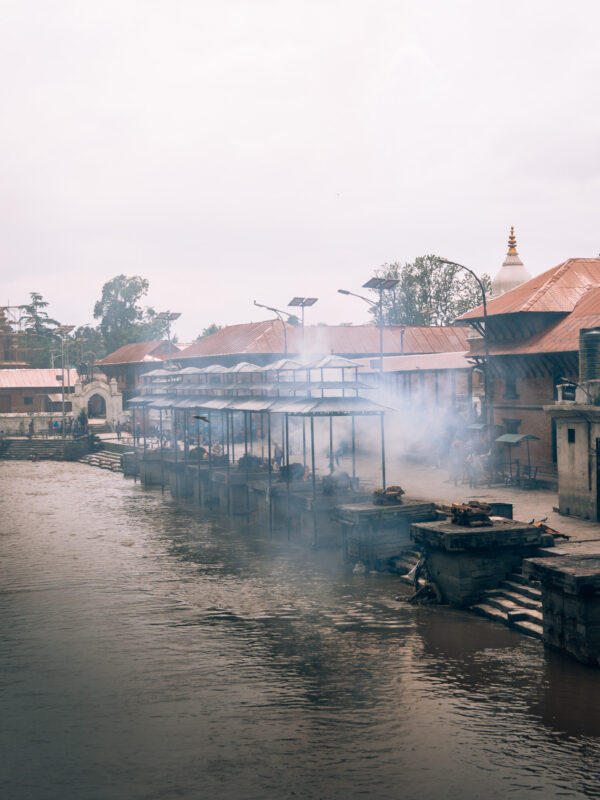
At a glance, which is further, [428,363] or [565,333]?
[428,363]

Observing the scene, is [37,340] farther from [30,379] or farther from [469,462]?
[469,462]

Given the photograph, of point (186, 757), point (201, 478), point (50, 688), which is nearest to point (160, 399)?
point (201, 478)

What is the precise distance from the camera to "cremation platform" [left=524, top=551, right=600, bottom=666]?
50.0 feet

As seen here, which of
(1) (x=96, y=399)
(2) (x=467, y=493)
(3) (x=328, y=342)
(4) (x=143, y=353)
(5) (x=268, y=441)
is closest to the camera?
(2) (x=467, y=493)

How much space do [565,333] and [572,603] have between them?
20335 mm

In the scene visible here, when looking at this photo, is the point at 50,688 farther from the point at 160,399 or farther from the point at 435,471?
the point at 160,399

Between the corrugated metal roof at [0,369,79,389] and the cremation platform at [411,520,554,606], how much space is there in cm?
6754

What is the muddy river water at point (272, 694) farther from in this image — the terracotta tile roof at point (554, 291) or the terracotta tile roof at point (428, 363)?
the terracotta tile roof at point (428, 363)

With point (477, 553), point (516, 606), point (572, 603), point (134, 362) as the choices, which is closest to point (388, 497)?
point (477, 553)

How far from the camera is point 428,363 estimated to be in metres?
47.2

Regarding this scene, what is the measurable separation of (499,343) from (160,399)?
70.0 feet

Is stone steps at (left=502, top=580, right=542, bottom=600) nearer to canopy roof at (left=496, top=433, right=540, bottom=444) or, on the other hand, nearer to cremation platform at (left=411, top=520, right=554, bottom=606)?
cremation platform at (left=411, top=520, right=554, bottom=606)

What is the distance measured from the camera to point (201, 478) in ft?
129

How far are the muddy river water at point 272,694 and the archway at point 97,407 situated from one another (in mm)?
52596
